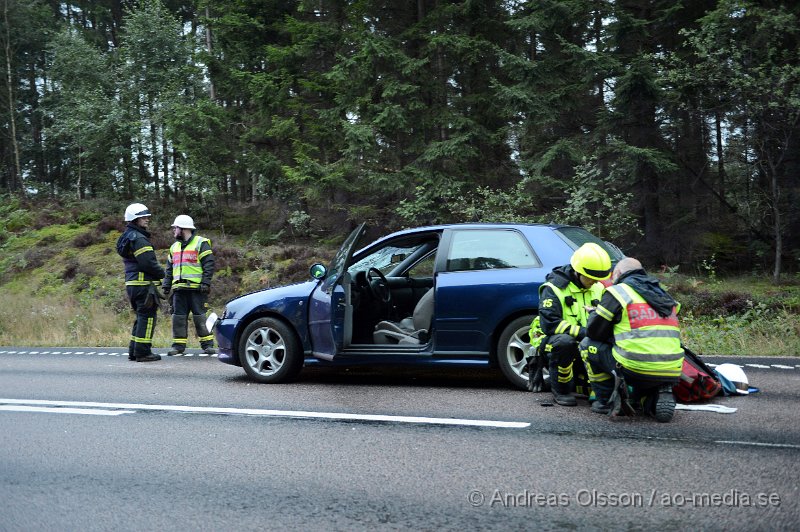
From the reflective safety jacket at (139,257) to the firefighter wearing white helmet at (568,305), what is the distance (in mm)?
6746

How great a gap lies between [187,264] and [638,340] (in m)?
7.30

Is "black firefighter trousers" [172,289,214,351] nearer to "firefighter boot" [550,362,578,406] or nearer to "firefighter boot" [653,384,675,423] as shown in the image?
"firefighter boot" [550,362,578,406]

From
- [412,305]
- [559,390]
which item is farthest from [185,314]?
[559,390]

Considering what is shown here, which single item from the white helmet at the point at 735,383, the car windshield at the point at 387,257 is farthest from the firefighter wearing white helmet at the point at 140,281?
the white helmet at the point at 735,383

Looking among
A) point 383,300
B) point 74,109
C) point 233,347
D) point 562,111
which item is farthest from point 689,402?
point 74,109

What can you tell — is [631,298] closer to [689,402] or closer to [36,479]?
[689,402]

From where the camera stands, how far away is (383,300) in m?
8.13

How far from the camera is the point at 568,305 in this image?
614 centimetres

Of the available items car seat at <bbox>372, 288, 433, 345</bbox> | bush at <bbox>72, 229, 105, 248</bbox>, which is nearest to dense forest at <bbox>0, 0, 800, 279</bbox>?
bush at <bbox>72, 229, 105, 248</bbox>

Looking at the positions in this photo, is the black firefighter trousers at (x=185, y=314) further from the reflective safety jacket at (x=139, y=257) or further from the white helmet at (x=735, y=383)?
the white helmet at (x=735, y=383)

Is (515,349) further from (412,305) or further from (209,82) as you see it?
(209,82)

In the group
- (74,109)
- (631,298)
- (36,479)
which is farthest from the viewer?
(74,109)

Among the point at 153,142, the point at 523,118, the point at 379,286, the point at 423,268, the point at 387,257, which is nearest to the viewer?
the point at 379,286

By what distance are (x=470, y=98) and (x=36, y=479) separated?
16688 mm
